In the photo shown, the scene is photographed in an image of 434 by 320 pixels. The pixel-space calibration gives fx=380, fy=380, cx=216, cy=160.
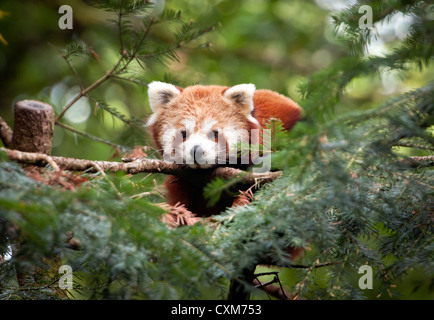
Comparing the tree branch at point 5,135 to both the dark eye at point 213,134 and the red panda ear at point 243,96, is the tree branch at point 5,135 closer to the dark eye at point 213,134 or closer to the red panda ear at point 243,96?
the dark eye at point 213,134

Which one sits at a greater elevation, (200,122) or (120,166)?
(200,122)

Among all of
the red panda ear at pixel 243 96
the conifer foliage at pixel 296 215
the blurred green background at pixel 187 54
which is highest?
the blurred green background at pixel 187 54

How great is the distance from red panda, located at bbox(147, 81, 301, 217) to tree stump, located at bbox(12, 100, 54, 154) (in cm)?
93

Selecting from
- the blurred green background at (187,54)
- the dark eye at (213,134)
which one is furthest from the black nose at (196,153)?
the blurred green background at (187,54)

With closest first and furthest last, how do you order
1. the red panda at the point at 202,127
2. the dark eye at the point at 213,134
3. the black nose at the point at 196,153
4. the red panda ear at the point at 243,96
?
the black nose at the point at 196,153, the red panda at the point at 202,127, the dark eye at the point at 213,134, the red panda ear at the point at 243,96

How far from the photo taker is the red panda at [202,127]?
2793mm

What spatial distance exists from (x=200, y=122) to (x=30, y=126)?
47.7 inches

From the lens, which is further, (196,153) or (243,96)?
(243,96)

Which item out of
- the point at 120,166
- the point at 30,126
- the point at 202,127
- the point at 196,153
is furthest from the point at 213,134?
the point at 30,126

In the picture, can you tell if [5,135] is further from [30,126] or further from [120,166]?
[120,166]

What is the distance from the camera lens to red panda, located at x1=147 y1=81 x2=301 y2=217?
2.79 m

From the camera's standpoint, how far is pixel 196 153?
2.69 metres

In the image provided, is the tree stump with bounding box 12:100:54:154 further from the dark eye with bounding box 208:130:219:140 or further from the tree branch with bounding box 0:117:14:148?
the dark eye with bounding box 208:130:219:140
